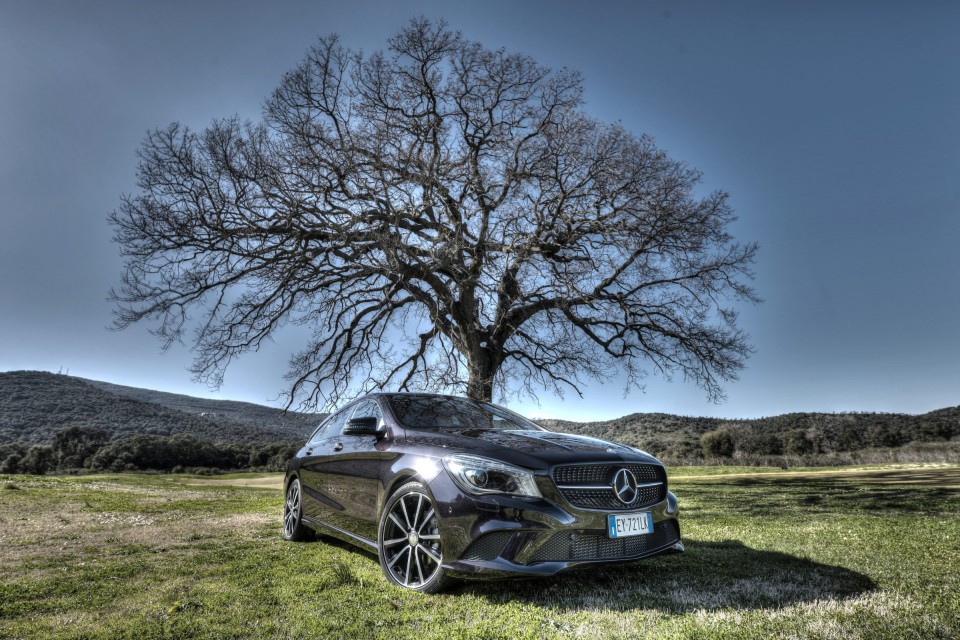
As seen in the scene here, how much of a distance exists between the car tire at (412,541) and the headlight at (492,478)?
340 mm

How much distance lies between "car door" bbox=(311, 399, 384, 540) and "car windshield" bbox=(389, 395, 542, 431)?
10.9 inches

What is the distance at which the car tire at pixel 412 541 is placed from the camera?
12.3 ft

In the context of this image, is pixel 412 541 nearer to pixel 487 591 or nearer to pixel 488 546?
pixel 487 591

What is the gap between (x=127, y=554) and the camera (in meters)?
5.51

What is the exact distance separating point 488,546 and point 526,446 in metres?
0.77

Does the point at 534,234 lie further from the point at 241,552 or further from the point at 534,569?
the point at 534,569

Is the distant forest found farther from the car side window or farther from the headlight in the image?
the headlight

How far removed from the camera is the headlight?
3.58 meters

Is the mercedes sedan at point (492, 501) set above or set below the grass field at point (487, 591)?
above

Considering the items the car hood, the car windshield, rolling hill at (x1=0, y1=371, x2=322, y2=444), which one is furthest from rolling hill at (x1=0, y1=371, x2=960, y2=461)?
the car hood

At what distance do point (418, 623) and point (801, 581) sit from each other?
2.95 metres

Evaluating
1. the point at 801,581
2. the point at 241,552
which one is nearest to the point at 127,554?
the point at 241,552

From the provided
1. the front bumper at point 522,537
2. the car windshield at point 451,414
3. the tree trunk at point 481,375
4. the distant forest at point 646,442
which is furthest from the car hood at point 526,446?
the distant forest at point 646,442

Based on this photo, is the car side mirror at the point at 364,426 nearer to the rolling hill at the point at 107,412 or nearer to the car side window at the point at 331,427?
the car side window at the point at 331,427
